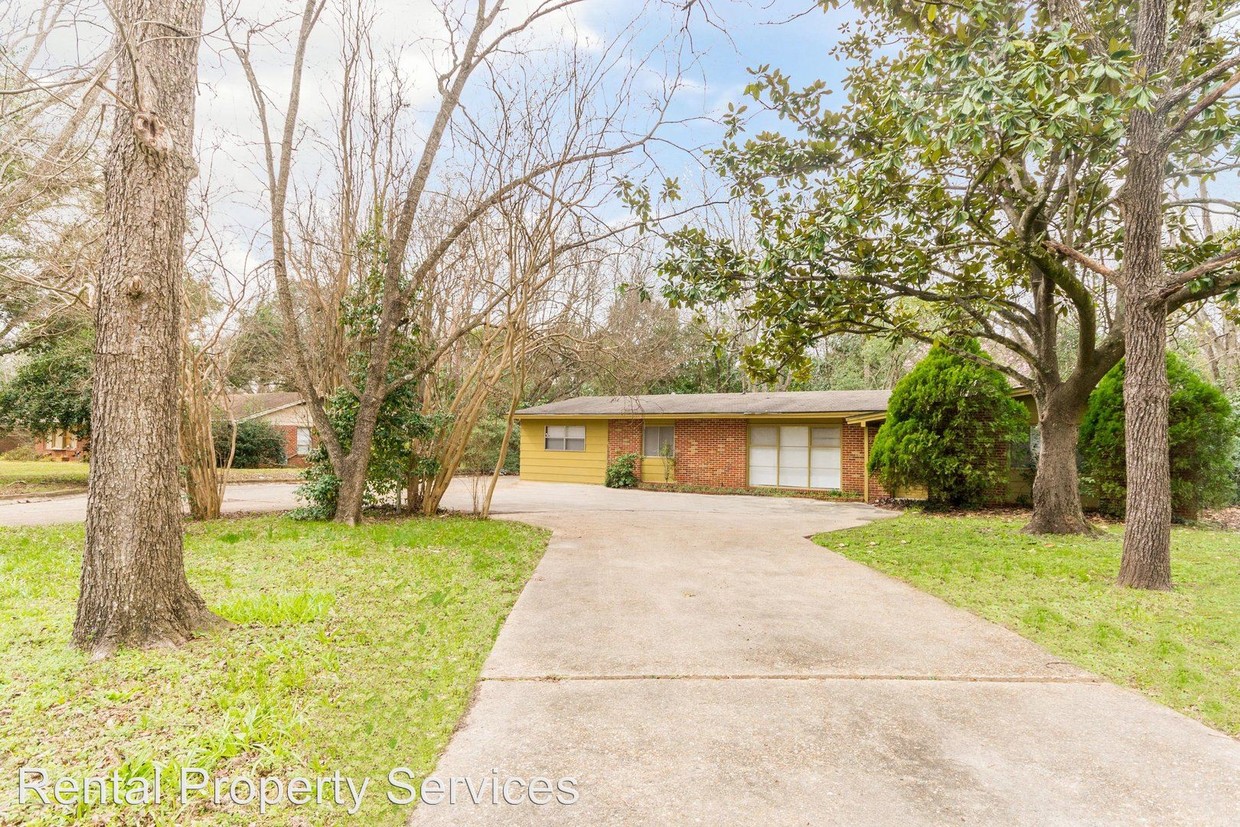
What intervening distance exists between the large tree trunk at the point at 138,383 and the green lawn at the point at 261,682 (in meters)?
0.30

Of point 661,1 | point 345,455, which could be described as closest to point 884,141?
point 661,1

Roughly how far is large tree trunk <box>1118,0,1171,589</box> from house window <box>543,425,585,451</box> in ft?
52.3

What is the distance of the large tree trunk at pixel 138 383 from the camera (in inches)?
147

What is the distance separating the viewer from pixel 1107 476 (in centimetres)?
1148

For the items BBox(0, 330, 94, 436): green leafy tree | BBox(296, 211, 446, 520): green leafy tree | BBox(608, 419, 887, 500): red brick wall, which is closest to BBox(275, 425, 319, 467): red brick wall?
BBox(0, 330, 94, 436): green leafy tree

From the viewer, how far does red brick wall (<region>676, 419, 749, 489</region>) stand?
59.7ft

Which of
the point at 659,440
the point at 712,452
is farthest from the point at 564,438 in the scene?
the point at 712,452

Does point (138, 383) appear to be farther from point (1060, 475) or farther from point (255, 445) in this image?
point (255, 445)

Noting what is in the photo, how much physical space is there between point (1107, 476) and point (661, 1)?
11.1 metres

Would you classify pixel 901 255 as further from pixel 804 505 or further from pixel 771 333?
pixel 804 505

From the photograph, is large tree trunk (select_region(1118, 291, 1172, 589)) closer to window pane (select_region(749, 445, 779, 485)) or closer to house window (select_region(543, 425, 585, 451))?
window pane (select_region(749, 445, 779, 485))

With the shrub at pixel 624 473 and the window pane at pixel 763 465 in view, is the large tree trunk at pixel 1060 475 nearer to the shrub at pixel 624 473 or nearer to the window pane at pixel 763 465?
the window pane at pixel 763 465

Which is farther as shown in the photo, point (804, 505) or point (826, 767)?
point (804, 505)

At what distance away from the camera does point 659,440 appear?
1955 centimetres
